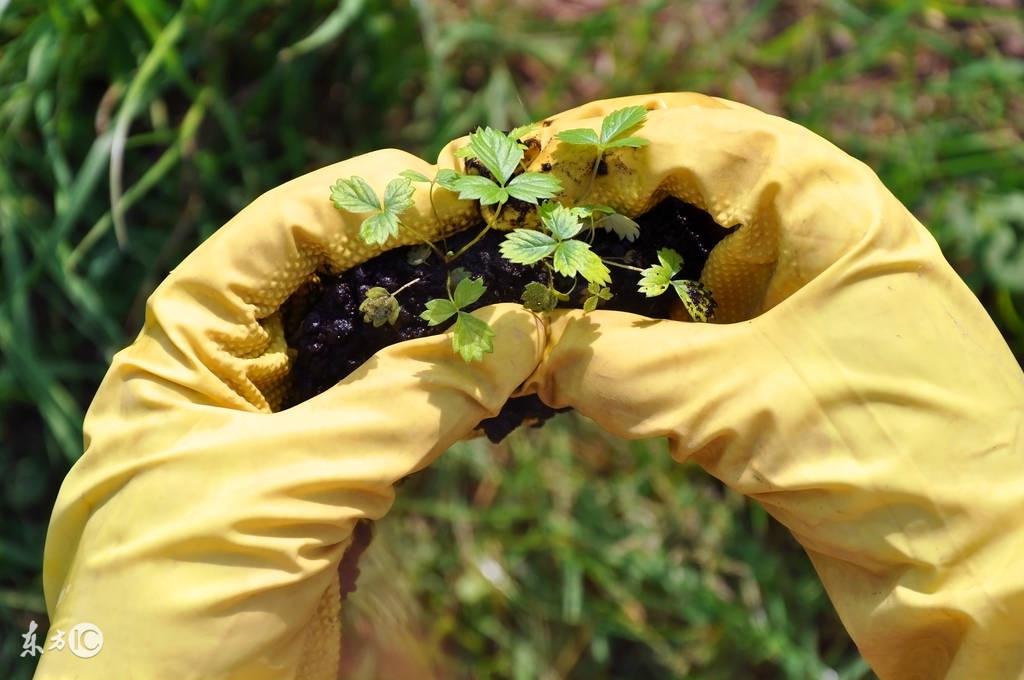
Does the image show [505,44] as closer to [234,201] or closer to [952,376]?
[234,201]

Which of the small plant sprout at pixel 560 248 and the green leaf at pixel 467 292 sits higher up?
the small plant sprout at pixel 560 248

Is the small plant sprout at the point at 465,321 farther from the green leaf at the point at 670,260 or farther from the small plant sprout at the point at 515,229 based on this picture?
the green leaf at the point at 670,260
